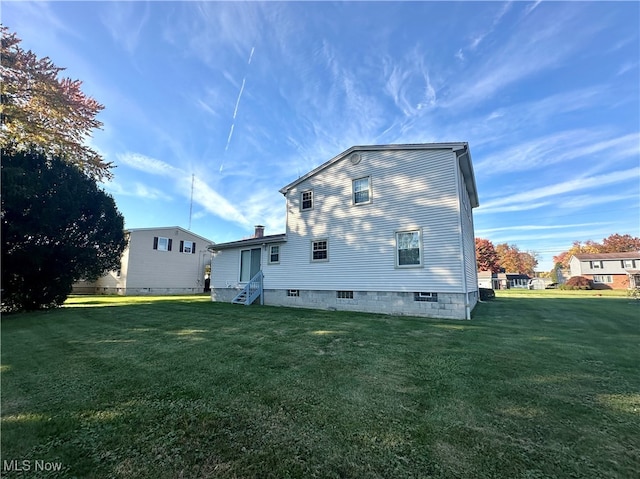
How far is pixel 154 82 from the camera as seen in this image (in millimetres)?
12742

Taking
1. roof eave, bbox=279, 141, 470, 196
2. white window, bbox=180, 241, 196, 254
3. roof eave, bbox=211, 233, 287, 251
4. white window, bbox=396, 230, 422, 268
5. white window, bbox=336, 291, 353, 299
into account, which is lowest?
white window, bbox=336, 291, 353, 299

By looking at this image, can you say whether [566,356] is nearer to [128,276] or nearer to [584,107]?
[584,107]

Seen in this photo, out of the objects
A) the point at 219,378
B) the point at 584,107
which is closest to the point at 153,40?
the point at 219,378

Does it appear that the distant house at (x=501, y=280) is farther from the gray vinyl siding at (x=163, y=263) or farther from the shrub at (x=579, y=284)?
the gray vinyl siding at (x=163, y=263)

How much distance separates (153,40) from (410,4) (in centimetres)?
1030

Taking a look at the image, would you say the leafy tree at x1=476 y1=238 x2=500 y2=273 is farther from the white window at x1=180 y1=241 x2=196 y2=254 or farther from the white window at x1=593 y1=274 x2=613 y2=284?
the white window at x1=180 y1=241 x2=196 y2=254

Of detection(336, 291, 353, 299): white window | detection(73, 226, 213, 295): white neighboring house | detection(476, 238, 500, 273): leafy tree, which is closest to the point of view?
detection(336, 291, 353, 299): white window

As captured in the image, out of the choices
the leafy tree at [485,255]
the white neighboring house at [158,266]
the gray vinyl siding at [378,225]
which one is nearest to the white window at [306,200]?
the gray vinyl siding at [378,225]

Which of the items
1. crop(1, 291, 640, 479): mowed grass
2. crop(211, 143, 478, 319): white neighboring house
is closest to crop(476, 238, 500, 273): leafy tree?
crop(211, 143, 478, 319): white neighboring house

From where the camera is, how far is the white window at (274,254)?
48.0ft

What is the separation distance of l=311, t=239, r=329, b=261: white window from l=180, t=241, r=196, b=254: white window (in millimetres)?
18218

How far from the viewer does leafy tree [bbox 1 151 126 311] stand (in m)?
10.7

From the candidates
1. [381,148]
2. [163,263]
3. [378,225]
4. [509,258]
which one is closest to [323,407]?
[378,225]

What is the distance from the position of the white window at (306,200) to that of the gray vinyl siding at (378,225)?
217 millimetres
